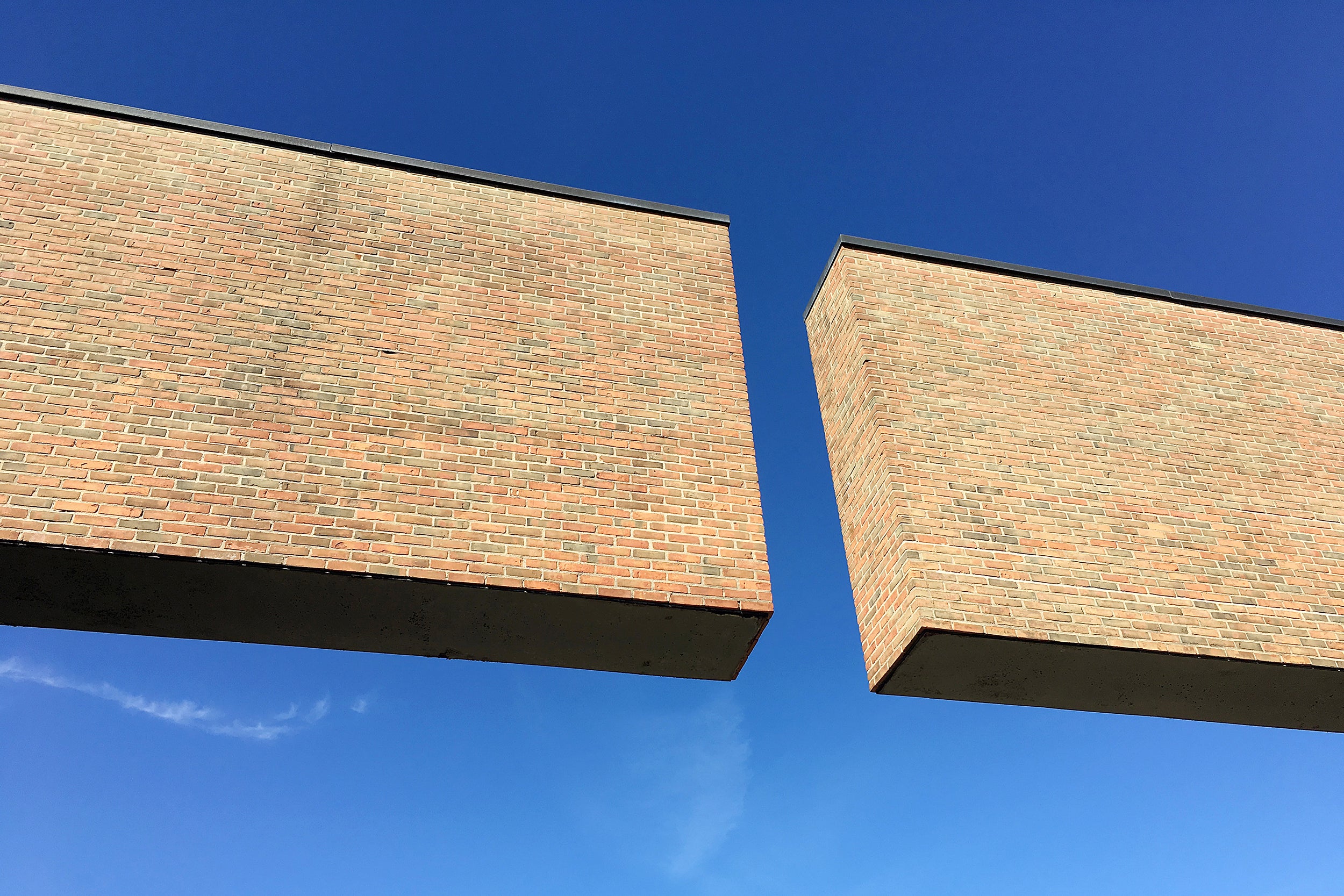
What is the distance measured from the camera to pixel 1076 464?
6.86 meters

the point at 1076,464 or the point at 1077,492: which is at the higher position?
the point at 1076,464

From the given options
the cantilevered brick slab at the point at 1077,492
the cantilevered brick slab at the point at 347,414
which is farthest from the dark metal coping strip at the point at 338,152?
the cantilevered brick slab at the point at 1077,492

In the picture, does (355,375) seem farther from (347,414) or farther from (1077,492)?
(1077,492)

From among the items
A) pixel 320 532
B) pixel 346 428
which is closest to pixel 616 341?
pixel 346 428

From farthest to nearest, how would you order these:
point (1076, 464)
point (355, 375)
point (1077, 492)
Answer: point (1076, 464), point (1077, 492), point (355, 375)

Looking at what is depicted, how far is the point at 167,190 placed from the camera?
6.46 m

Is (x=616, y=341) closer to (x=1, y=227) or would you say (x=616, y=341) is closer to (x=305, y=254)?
(x=305, y=254)

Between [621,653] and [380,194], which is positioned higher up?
[380,194]

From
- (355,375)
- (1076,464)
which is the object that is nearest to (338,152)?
(355,375)

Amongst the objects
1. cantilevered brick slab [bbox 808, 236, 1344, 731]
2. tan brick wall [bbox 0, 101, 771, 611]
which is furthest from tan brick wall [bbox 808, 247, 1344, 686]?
tan brick wall [bbox 0, 101, 771, 611]

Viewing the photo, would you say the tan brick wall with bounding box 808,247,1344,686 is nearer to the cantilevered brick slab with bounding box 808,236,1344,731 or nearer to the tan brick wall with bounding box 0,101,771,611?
the cantilevered brick slab with bounding box 808,236,1344,731

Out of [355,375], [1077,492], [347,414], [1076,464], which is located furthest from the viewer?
[1076,464]

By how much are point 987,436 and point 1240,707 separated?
2.77 metres

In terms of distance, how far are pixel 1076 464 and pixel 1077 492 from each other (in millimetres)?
275
